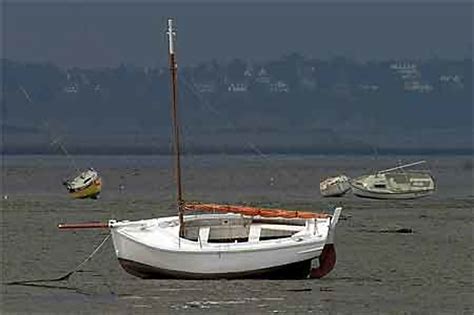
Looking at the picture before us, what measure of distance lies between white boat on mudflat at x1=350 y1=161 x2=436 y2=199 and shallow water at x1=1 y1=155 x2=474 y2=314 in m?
0.53

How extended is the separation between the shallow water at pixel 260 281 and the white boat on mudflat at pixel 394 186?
530mm

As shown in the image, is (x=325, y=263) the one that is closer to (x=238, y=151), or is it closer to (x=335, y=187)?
(x=335, y=187)

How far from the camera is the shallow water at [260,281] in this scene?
25953 mm

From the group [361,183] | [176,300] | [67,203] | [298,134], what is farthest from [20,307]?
[298,134]

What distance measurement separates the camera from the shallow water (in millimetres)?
25953

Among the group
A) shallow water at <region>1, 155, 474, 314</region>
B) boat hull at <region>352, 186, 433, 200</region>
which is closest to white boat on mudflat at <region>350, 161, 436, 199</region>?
boat hull at <region>352, 186, 433, 200</region>

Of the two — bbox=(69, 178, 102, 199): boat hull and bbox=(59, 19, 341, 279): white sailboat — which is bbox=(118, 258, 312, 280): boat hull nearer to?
bbox=(59, 19, 341, 279): white sailboat

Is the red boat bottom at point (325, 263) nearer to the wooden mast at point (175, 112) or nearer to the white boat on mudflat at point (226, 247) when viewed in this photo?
the white boat on mudflat at point (226, 247)

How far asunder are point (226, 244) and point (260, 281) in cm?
83

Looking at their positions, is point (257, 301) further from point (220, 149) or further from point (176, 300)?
point (220, 149)

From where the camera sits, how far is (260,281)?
28406 mm

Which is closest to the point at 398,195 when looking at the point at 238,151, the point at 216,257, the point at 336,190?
the point at 336,190

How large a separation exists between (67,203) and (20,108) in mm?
122916

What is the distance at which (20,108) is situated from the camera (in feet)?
581
